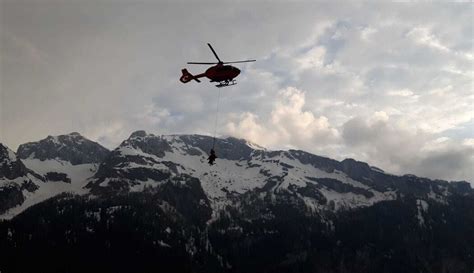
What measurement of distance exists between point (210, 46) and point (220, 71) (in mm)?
11629

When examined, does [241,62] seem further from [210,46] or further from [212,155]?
[212,155]

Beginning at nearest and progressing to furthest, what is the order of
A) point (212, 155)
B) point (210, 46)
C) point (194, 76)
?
point (210, 46) < point (212, 155) < point (194, 76)

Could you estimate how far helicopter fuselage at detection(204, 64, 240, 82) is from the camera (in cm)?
9994

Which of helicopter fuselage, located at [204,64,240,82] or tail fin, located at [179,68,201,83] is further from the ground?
tail fin, located at [179,68,201,83]

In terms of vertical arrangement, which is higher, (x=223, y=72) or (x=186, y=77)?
(x=186, y=77)

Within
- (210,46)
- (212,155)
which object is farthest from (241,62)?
(212,155)

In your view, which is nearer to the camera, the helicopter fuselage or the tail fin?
the helicopter fuselage

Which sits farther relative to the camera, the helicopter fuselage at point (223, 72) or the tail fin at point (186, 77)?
the tail fin at point (186, 77)

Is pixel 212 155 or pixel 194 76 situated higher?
pixel 194 76

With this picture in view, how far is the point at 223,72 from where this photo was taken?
100 metres

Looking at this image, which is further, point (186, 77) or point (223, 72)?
point (186, 77)

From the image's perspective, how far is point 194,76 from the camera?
110 meters

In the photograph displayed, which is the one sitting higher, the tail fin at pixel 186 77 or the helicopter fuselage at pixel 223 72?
the tail fin at pixel 186 77

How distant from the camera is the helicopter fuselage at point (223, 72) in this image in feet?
328
